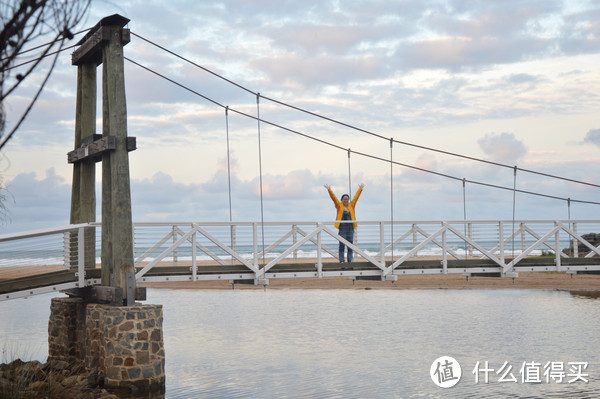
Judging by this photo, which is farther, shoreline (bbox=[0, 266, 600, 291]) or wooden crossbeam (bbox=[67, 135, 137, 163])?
shoreline (bbox=[0, 266, 600, 291])

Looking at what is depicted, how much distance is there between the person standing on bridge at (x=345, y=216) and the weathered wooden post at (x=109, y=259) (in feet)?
14.4

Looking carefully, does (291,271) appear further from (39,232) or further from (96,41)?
(96,41)

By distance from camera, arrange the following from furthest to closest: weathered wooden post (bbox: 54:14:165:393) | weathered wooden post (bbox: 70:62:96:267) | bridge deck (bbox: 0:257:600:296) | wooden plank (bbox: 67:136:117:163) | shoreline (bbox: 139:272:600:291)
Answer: shoreline (bbox: 139:272:600:291)
weathered wooden post (bbox: 70:62:96:267)
bridge deck (bbox: 0:257:600:296)
wooden plank (bbox: 67:136:117:163)
weathered wooden post (bbox: 54:14:165:393)

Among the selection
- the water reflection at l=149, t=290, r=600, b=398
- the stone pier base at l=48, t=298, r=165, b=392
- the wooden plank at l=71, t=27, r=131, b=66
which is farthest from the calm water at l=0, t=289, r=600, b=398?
the wooden plank at l=71, t=27, r=131, b=66

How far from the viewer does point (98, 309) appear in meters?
11.4

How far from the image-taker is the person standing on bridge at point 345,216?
14.2m

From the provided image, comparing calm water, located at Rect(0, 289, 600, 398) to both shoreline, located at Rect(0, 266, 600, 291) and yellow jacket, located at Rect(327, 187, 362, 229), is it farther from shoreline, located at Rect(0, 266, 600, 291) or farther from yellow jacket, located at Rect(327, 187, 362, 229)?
shoreline, located at Rect(0, 266, 600, 291)

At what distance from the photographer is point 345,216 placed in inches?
577

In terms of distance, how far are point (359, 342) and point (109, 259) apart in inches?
257

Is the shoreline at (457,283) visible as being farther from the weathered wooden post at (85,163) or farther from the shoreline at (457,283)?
the weathered wooden post at (85,163)

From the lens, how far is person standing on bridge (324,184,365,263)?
1420 centimetres

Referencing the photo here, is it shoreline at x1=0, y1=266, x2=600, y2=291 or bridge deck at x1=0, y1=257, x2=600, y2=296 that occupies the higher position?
bridge deck at x1=0, y1=257, x2=600, y2=296

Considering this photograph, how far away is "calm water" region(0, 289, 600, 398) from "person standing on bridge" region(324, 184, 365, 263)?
223 cm

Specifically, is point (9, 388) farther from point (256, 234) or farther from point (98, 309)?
point (256, 234)
